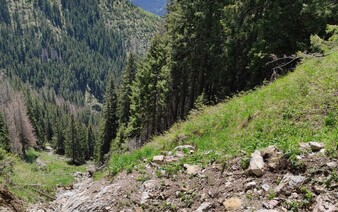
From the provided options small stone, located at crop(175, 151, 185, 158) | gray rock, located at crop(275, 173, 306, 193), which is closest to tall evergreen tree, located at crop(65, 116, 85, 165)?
small stone, located at crop(175, 151, 185, 158)

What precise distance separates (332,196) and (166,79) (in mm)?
27508

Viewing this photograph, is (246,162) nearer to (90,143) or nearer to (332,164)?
(332,164)

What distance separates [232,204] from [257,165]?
1101 mm

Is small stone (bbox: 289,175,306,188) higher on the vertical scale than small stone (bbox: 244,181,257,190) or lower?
higher

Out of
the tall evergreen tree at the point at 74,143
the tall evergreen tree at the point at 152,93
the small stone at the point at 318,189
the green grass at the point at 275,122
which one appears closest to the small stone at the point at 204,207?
the green grass at the point at 275,122

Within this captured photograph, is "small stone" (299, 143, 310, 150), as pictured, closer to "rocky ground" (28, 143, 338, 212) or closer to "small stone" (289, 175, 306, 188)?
"rocky ground" (28, 143, 338, 212)

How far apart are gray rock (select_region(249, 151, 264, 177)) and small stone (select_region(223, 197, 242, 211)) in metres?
0.79

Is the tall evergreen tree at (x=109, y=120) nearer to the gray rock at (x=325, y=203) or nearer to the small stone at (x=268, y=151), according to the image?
the small stone at (x=268, y=151)

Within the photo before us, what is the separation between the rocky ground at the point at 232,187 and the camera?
588cm

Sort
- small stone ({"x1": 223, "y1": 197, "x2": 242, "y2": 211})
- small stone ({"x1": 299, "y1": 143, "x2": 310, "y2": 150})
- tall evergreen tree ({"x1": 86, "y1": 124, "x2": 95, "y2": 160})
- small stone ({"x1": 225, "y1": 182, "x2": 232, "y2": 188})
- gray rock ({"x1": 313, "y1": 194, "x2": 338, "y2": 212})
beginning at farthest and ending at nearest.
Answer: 1. tall evergreen tree ({"x1": 86, "y1": 124, "x2": 95, "y2": 160})
2. small stone ({"x1": 225, "y1": 182, "x2": 232, "y2": 188})
3. small stone ({"x1": 299, "y1": 143, "x2": 310, "y2": 150})
4. small stone ({"x1": 223, "y1": 197, "x2": 242, "y2": 211})
5. gray rock ({"x1": 313, "y1": 194, "x2": 338, "y2": 212})

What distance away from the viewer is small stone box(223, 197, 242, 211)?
6.38 meters

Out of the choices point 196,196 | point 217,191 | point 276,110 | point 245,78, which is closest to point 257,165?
point 217,191

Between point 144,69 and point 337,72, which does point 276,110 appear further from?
point 144,69

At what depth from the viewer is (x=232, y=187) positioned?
7.01m
